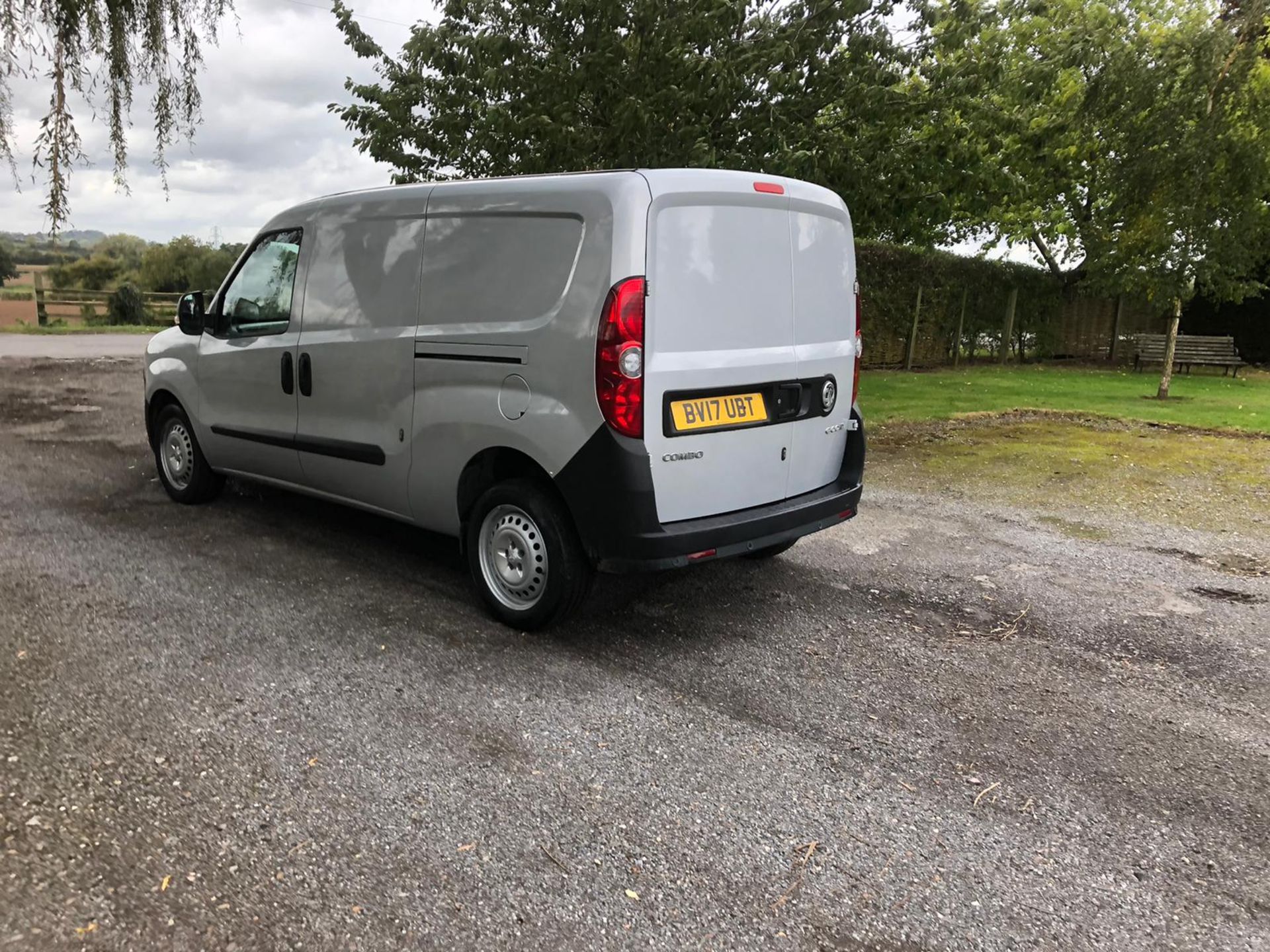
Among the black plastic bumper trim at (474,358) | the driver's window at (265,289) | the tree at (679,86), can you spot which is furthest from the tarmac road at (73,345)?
the black plastic bumper trim at (474,358)

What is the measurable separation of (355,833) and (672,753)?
110 centimetres

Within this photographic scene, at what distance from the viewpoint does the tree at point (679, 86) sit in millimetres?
9422

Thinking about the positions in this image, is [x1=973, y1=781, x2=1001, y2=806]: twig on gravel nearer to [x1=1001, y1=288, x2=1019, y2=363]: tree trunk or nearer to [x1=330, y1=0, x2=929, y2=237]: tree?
[x1=330, y1=0, x2=929, y2=237]: tree

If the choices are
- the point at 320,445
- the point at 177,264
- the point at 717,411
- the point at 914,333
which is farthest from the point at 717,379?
the point at 177,264

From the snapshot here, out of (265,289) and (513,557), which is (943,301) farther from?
(513,557)

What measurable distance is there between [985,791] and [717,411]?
186 centimetres

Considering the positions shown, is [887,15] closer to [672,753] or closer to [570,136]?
[570,136]

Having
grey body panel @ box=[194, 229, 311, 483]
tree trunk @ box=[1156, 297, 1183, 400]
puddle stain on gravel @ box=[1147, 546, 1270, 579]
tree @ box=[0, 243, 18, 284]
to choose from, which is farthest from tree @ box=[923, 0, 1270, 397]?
tree @ box=[0, 243, 18, 284]

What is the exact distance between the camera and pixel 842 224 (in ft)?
15.9

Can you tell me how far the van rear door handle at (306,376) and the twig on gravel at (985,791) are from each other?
4006 millimetres

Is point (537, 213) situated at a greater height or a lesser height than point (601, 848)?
greater

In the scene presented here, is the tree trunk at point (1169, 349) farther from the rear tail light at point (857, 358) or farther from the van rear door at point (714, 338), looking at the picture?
the van rear door at point (714, 338)

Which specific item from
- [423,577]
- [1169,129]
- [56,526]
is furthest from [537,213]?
[1169,129]

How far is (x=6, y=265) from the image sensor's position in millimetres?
7695
